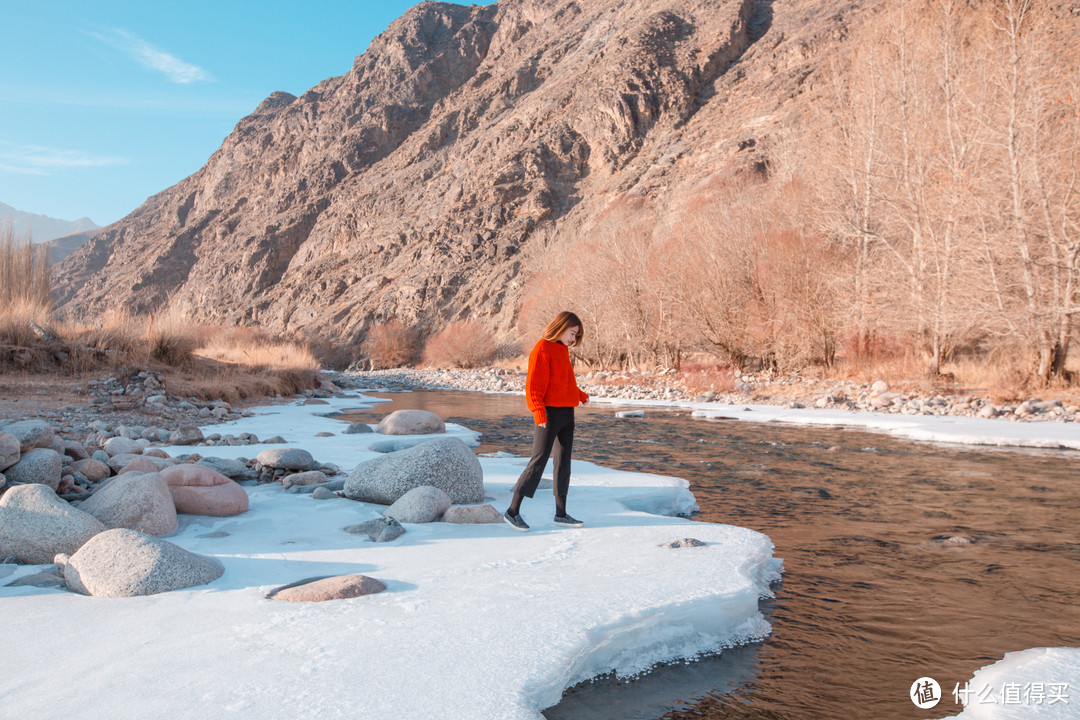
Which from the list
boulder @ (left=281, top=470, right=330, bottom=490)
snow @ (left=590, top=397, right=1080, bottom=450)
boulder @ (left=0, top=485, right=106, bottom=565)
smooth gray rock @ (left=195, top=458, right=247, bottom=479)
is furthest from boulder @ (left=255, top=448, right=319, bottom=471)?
snow @ (left=590, top=397, right=1080, bottom=450)

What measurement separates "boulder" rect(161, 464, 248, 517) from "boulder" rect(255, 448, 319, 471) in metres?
1.43

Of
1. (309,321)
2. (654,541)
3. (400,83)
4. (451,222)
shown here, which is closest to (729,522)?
(654,541)

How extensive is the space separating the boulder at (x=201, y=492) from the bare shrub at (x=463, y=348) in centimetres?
4098

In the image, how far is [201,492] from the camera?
521 cm

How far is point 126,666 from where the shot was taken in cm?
257

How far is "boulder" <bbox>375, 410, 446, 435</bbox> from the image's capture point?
11.4 metres

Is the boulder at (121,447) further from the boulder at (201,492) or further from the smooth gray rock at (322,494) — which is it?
the smooth gray rock at (322,494)

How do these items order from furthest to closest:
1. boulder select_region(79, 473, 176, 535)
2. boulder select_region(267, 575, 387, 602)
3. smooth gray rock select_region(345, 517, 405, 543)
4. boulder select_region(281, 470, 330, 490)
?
boulder select_region(281, 470, 330, 490) < smooth gray rock select_region(345, 517, 405, 543) < boulder select_region(79, 473, 176, 535) < boulder select_region(267, 575, 387, 602)

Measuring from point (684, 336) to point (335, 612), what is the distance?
2334 centimetres

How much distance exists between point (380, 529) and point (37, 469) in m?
2.71

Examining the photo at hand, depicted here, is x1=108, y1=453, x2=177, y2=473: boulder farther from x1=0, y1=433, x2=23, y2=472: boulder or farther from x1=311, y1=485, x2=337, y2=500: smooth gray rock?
x1=311, y1=485, x2=337, y2=500: smooth gray rock

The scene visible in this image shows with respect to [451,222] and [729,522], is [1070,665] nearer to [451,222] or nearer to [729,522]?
[729,522]

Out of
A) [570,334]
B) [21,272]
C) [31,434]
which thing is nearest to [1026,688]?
[570,334]

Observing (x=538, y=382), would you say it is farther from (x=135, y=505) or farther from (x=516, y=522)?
(x=135, y=505)
